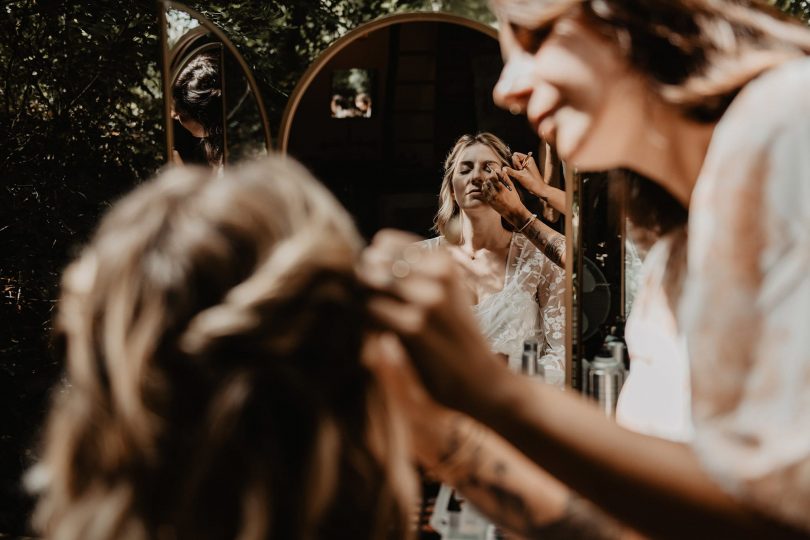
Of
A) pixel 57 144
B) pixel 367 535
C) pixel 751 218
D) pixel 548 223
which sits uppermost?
pixel 57 144

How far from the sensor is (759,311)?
44cm

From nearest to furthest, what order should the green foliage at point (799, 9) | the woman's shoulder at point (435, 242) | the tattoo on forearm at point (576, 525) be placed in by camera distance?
the tattoo on forearm at point (576, 525) < the green foliage at point (799, 9) < the woman's shoulder at point (435, 242)

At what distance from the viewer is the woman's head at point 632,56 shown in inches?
21.1

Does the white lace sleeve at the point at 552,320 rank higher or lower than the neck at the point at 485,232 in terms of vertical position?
lower

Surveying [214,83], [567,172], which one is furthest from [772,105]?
[214,83]

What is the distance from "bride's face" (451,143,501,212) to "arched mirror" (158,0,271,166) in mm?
373

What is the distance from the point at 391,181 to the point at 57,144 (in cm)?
84

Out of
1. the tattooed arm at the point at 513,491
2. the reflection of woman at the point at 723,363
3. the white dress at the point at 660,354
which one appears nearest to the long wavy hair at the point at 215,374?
the reflection of woman at the point at 723,363

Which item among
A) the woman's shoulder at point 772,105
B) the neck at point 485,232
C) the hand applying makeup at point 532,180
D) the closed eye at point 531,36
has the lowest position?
the woman's shoulder at point 772,105

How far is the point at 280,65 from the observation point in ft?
4.22

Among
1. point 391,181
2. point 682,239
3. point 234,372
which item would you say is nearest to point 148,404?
point 234,372

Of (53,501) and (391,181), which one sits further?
(391,181)

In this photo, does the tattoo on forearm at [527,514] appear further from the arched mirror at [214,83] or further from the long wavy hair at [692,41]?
the arched mirror at [214,83]

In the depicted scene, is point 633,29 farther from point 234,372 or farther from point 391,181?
point 391,181
